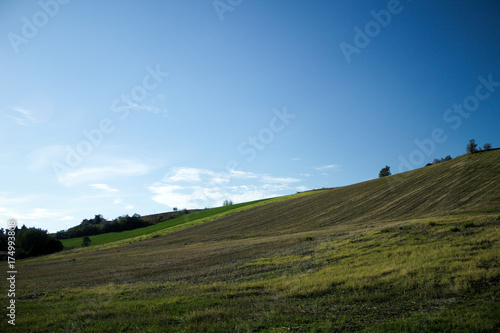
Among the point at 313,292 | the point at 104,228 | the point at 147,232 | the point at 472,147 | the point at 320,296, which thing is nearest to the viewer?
the point at 320,296

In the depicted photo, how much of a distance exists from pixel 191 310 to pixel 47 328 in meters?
4.94

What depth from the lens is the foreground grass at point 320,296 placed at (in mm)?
7801

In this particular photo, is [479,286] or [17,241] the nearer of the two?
[479,286]

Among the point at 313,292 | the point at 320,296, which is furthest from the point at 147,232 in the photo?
the point at 320,296

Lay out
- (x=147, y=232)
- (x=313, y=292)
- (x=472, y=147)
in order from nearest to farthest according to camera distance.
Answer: (x=313, y=292)
(x=472, y=147)
(x=147, y=232)

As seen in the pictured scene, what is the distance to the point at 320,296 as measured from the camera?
1070cm

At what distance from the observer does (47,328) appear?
895 cm

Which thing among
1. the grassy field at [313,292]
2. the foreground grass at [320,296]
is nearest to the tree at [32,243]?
the grassy field at [313,292]

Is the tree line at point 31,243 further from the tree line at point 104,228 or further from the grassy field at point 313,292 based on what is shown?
the grassy field at point 313,292

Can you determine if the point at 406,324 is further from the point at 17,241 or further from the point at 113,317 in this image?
the point at 17,241

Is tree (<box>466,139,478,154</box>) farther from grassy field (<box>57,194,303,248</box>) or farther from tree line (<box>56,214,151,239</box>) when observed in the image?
tree line (<box>56,214,151,239</box>)

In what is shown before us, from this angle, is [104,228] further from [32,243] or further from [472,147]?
[472,147]

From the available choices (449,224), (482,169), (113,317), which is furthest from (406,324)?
(482,169)

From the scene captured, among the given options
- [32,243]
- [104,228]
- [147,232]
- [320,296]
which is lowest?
[320,296]
